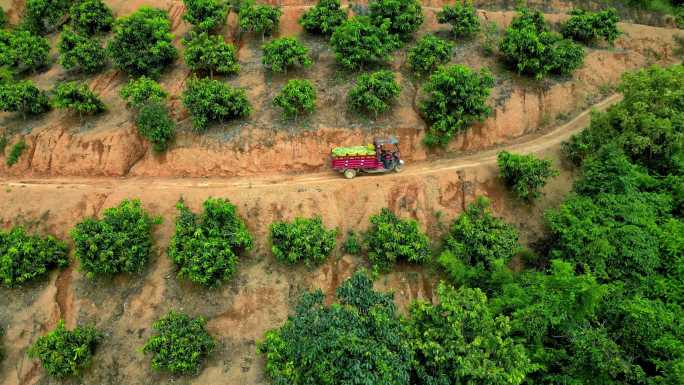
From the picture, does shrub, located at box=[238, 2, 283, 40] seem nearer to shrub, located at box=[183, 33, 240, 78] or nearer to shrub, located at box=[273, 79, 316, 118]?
shrub, located at box=[183, 33, 240, 78]

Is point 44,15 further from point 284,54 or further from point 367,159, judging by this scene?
point 367,159

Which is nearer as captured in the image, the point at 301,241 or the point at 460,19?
the point at 301,241

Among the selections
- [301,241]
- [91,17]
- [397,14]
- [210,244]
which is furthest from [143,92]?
[397,14]

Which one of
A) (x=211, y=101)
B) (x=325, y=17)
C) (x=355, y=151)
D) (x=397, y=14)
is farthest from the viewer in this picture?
(x=325, y=17)

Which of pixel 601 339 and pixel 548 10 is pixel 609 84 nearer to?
pixel 548 10

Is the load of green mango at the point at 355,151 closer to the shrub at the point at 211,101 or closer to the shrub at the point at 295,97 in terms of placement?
the shrub at the point at 295,97

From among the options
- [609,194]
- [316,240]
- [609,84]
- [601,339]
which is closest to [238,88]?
[316,240]

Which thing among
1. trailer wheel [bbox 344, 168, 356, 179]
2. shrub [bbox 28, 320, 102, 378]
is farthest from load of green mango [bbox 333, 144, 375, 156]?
shrub [bbox 28, 320, 102, 378]

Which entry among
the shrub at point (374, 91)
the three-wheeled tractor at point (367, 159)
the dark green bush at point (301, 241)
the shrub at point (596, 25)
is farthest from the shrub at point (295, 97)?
the shrub at point (596, 25)
